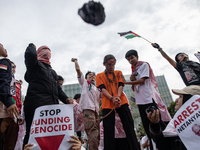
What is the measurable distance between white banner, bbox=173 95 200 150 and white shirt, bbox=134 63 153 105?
3.91ft

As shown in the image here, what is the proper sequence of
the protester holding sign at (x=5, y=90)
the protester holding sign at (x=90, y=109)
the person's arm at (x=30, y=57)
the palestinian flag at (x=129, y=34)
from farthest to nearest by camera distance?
the palestinian flag at (x=129, y=34)
the protester holding sign at (x=90, y=109)
the person's arm at (x=30, y=57)
the protester holding sign at (x=5, y=90)

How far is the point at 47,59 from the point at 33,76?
50 centimetres

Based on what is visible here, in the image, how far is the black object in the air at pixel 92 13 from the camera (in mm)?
2281

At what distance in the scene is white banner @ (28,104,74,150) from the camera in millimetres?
1541

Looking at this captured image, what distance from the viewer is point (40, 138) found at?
5.12 ft

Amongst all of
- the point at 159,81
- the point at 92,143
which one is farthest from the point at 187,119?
the point at 159,81

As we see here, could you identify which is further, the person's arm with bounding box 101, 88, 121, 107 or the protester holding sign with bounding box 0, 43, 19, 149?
the person's arm with bounding box 101, 88, 121, 107

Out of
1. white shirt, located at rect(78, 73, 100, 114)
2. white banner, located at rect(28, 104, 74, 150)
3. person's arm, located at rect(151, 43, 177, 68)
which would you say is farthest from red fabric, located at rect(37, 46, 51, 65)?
person's arm, located at rect(151, 43, 177, 68)

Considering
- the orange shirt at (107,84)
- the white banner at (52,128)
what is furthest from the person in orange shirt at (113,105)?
the white banner at (52,128)

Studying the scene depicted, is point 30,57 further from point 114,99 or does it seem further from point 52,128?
point 114,99

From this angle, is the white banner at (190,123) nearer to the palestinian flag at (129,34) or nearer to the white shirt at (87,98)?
the white shirt at (87,98)

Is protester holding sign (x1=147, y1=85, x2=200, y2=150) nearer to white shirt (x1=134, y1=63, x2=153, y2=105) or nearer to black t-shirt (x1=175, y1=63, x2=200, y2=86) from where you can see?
white shirt (x1=134, y1=63, x2=153, y2=105)

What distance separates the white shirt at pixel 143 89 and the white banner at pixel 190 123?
1.19 metres

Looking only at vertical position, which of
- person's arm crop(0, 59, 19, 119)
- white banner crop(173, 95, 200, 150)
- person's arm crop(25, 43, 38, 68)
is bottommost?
white banner crop(173, 95, 200, 150)
